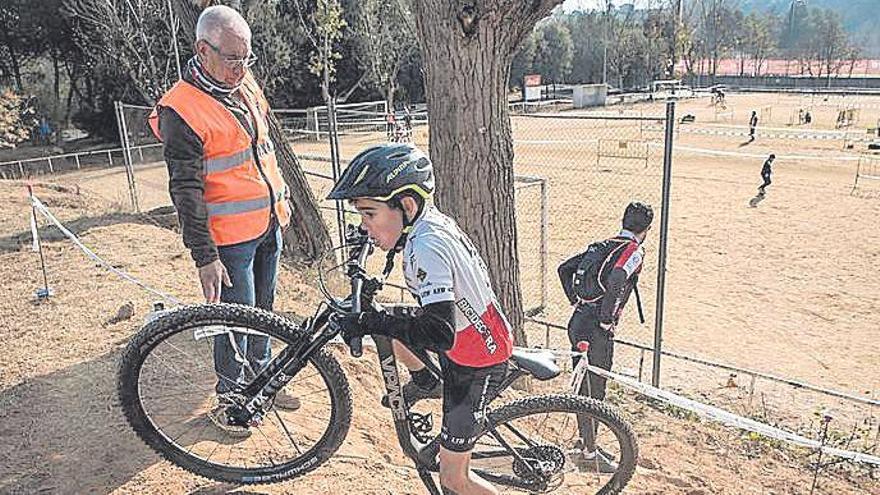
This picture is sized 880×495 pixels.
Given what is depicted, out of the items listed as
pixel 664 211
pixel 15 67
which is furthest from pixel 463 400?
pixel 15 67

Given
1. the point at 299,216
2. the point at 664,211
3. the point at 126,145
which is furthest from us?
the point at 126,145

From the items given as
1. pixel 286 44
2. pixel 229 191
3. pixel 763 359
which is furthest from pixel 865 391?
pixel 286 44

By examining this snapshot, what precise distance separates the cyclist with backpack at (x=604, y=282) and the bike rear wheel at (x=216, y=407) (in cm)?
202

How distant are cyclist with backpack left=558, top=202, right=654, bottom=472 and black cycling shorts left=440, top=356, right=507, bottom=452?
1.91 meters

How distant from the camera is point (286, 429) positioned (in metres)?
3.55

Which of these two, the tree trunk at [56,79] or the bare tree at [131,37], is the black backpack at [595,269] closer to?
the bare tree at [131,37]

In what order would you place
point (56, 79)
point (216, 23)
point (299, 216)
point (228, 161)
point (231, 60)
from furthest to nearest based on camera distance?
point (56, 79) < point (299, 216) < point (228, 161) < point (231, 60) < point (216, 23)

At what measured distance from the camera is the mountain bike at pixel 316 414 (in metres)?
2.91

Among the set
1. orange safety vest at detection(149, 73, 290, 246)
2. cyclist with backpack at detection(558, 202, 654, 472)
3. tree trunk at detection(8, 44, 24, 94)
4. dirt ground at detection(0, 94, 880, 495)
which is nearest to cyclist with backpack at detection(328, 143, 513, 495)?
dirt ground at detection(0, 94, 880, 495)

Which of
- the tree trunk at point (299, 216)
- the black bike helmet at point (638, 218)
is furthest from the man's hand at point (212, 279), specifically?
the tree trunk at point (299, 216)

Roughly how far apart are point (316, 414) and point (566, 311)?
7502 mm

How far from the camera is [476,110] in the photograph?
18.0 feet

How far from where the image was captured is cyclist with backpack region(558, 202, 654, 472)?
15.4ft

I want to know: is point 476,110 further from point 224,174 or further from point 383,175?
point 383,175
